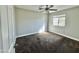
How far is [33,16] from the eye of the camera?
5648 millimetres

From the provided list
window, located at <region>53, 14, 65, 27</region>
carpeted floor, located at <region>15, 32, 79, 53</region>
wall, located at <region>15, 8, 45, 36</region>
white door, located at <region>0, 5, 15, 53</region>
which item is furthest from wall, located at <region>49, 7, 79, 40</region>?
white door, located at <region>0, 5, 15, 53</region>

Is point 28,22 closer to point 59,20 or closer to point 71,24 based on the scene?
point 59,20

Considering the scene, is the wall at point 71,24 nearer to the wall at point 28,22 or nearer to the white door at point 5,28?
the wall at point 28,22

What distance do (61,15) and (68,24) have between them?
836 millimetres

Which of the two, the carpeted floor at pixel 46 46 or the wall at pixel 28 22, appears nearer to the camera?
the carpeted floor at pixel 46 46

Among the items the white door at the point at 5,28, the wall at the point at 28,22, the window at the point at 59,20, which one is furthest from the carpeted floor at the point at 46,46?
the window at the point at 59,20

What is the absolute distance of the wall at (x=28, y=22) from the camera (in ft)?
14.9

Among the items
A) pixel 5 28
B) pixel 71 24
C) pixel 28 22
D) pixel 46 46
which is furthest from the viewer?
pixel 28 22

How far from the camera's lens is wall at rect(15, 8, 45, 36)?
14.9 feet

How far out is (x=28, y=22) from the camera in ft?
17.5

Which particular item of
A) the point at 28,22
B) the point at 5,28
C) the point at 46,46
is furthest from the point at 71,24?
the point at 5,28

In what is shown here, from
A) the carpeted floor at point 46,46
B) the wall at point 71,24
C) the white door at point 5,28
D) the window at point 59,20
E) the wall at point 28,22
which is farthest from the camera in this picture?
the window at point 59,20

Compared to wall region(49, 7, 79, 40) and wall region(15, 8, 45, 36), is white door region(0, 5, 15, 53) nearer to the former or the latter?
wall region(15, 8, 45, 36)
